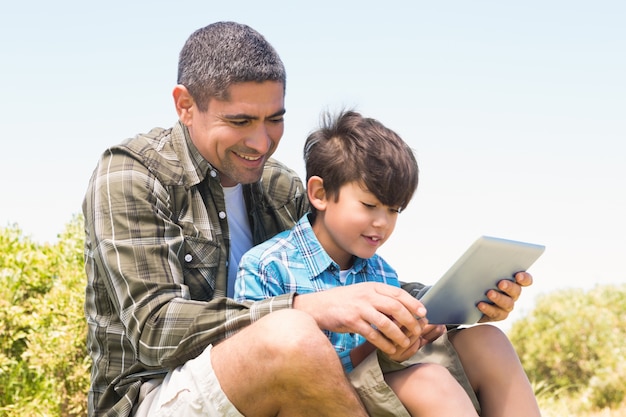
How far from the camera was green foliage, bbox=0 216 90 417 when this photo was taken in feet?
19.6

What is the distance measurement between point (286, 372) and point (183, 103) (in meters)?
1.53

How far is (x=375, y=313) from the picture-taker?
255cm

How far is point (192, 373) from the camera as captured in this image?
108 inches

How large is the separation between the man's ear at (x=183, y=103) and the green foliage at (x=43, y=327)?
2.79 meters

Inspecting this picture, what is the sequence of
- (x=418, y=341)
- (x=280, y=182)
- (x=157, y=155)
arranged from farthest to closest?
1. (x=280, y=182)
2. (x=157, y=155)
3. (x=418, y=341)

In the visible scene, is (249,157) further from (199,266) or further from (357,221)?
(357,221)

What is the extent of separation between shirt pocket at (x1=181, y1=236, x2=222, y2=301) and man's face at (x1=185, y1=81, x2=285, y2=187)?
0.37m

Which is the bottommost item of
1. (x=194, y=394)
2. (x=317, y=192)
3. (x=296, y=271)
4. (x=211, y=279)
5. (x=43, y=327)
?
(x=43, y=327)

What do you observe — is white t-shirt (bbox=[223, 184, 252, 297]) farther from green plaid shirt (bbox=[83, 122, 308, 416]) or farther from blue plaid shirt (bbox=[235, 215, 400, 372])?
blue plaid shirt (bbox=[235, 215, 400, 372])

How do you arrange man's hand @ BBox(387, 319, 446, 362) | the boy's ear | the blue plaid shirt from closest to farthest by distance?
man's hand @ BBox(387, 319, 446, 362), the blue plaid shirt, the boy's ear

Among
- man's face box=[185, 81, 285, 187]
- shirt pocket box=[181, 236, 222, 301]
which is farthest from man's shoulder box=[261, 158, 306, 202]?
shirt pocket box=[181, 236, 222, 301]

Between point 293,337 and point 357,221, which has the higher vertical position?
point 357,221

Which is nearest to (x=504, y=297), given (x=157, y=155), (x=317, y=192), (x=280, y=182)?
(x=317, y=192)

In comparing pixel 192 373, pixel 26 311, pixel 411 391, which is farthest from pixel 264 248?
pixel 26 311
